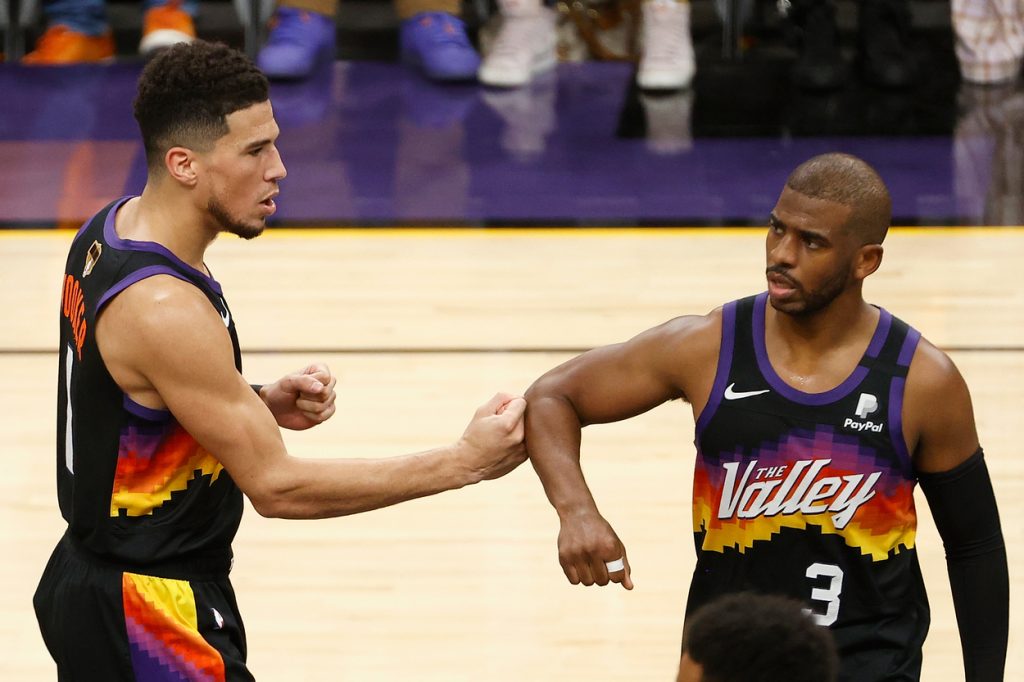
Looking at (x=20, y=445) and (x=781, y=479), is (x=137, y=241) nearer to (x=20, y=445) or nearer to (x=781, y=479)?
(x=781, y=479)

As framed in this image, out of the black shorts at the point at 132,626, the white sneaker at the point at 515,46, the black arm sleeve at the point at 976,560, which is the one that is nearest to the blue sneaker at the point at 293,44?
the white sneaker at the point at 515,46

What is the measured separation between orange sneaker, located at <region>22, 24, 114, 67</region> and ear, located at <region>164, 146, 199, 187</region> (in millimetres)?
6315

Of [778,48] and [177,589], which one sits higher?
[177,589]

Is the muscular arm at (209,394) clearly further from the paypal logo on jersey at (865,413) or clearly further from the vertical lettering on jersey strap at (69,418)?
the paypal logo on jersey at (865,413)

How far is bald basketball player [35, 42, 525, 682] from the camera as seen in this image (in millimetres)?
2414

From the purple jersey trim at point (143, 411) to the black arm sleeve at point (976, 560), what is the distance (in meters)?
1.22

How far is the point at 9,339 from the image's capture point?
212 inches

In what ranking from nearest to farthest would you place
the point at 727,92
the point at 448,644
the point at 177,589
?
1. the point at 177,589
2. the point at 448,644
3. the point at 727,92

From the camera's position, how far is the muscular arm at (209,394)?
238 centimetres

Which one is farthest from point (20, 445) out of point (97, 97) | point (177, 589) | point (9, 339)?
point (97, 97)

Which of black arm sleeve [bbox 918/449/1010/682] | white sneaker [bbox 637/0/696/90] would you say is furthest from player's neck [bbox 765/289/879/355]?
white sneaker [bbox 637/0/696/90]

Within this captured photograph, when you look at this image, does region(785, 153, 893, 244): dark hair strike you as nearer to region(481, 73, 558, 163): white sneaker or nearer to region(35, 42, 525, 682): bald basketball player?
region(35, 42, 525, 682): bald basketball player

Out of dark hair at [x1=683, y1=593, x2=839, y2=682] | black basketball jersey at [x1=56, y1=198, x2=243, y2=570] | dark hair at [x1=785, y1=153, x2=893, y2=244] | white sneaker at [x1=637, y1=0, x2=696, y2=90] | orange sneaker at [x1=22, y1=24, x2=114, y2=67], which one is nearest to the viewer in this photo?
dark hair at [x1=683, y1=593, x2=839, y2=682]

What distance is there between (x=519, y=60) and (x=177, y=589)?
5.76 metres
